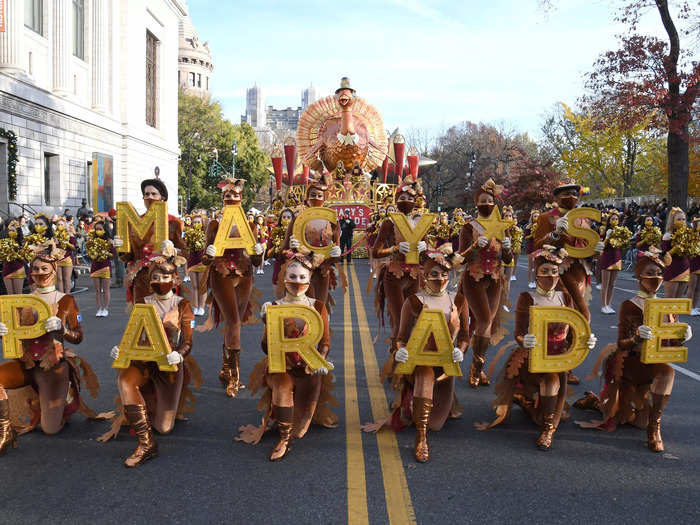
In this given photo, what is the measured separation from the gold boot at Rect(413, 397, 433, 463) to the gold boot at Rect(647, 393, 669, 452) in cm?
180

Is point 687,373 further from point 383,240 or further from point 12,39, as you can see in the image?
point 12,39

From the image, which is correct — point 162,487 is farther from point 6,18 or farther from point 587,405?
point 6,18

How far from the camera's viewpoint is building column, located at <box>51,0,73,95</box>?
24.6 meters

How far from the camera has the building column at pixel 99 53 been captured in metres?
28.7

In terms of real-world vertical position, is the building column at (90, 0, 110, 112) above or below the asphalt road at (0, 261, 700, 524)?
above

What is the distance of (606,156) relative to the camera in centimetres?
4181

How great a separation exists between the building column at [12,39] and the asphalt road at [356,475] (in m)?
20.6

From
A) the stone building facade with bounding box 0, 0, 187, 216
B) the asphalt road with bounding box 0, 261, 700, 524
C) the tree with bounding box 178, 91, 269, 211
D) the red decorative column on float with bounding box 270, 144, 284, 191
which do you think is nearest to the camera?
the asphalt road with bounding box 0, 261, 700, 524

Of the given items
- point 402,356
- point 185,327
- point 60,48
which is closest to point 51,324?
point 185,327

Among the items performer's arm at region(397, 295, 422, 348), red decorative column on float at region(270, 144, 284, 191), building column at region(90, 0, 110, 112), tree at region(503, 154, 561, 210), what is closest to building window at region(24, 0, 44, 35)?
building column at region(90, 0, 110, 112)

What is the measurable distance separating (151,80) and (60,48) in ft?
45.7

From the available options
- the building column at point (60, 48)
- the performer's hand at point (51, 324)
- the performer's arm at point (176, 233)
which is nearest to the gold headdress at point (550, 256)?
the performer's arm at point (176, 233)

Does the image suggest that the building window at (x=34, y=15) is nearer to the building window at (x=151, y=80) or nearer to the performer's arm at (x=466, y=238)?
the building window at (x=151, y=80)

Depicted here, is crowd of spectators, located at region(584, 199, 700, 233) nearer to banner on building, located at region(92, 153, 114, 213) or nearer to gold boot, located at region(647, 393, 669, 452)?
gold boot, located at region(647, 393, 669, 452)
